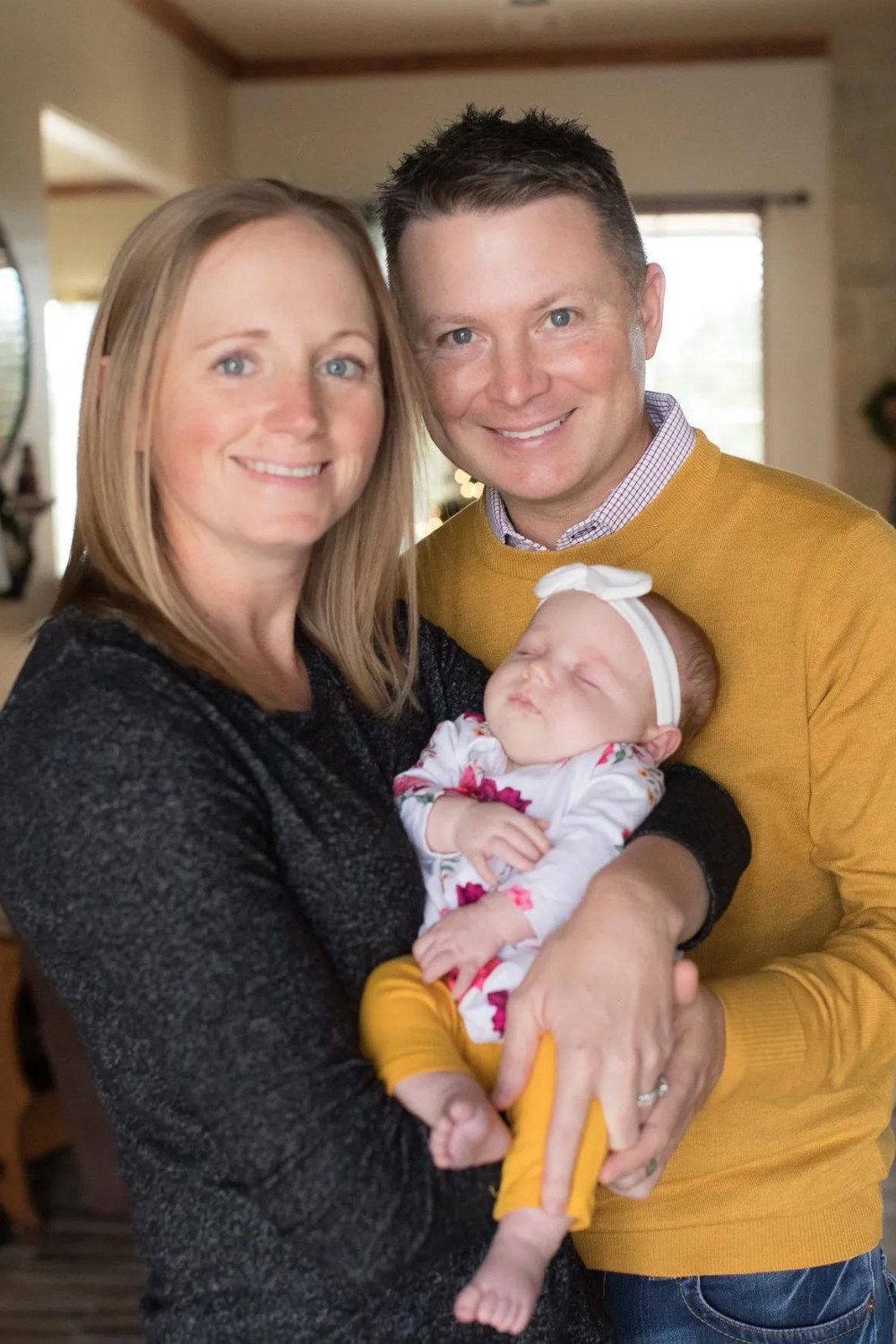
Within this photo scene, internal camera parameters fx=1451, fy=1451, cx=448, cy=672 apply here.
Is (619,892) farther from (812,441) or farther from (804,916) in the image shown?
(812,441)

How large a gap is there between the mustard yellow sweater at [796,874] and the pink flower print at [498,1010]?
0.23 m

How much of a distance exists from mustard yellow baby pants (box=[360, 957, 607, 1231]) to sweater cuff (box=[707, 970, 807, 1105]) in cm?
19

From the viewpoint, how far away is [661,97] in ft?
22.2

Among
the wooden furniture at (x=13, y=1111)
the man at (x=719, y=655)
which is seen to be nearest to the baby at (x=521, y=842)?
the man at (x=719, y=655)

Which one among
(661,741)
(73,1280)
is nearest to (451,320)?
(661,741)

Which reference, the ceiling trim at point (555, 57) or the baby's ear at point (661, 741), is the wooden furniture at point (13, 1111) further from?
the ceiling trim at point (555, 57)

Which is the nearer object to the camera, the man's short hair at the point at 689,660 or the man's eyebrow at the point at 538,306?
the man's short hair at the point at 689,660

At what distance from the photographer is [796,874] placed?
62.9 inches

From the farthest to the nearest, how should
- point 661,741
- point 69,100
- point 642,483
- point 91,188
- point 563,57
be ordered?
1. point 91,188
2. point 563,57
3. point 69,100
4. point 642,483
5. point 661,741

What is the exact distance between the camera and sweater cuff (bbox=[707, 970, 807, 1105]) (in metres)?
1.34

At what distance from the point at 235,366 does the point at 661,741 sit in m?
0.59

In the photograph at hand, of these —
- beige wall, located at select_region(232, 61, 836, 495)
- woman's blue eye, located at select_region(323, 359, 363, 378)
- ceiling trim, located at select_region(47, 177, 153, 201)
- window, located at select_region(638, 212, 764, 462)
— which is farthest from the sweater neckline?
ceiling trim, located at select_region(47, 177, 153, 201)

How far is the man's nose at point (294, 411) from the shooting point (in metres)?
1.26

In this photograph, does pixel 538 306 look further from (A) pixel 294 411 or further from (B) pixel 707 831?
(B) pixel 707 831
